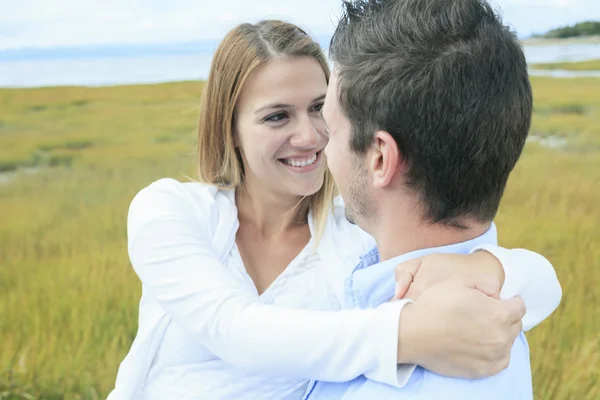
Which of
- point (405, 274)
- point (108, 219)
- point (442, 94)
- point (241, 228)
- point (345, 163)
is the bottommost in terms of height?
point (108, 219)

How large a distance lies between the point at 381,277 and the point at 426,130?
0.22 metres

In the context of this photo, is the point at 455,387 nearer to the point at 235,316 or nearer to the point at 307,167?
the point at 235,316

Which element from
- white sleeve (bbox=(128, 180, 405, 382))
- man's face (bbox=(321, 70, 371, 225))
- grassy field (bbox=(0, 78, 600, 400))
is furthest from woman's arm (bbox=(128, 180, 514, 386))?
grassy field (bbox=(0, 78, 600, 400))

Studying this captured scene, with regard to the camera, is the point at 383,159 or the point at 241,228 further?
the point at 241,228

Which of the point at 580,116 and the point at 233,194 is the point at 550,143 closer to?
the point at 580,116

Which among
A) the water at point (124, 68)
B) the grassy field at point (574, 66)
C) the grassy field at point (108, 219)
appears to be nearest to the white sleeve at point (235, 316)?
the grassy field at point (108, 219)

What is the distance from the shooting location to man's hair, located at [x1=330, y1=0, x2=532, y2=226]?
848 millimetres

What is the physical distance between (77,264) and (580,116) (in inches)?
77.7

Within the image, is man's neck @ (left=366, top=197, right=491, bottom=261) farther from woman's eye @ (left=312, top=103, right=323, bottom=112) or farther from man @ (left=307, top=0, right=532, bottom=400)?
woman's eye @ (left=312, top=103, right=323, bottom=112)

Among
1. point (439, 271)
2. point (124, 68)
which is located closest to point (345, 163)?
point (439, 271)

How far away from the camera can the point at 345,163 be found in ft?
3.14

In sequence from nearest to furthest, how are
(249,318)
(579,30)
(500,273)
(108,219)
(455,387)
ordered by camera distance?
1. (455,387)
2. (500,273)
3. (249,318)
4. (108,219)
5. (579,30)

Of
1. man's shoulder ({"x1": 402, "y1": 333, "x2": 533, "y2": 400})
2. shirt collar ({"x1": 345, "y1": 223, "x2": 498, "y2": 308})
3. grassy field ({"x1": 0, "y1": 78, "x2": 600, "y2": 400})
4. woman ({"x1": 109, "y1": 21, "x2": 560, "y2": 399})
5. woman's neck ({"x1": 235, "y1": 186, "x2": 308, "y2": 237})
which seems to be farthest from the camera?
grassy field ({"x1": 0, "y1": 78, "x2": 600, "y2": 400})

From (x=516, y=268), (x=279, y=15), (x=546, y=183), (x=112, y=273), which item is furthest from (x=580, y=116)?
(x=516, y=268)
